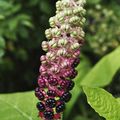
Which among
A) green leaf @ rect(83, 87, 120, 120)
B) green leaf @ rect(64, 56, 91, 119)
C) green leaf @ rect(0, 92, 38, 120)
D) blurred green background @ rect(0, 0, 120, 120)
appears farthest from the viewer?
blurred green background @ rect(0, 0, 120, 120)

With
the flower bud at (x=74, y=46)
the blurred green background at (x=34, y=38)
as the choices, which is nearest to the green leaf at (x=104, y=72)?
the blurred green background at (x=34, y=38)

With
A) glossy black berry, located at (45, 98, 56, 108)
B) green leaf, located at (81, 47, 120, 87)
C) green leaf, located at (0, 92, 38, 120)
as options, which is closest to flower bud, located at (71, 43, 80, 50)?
glossy black berry, located at (45, 98, 56, 108)

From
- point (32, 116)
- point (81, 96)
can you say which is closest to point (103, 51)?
point (81, 96)

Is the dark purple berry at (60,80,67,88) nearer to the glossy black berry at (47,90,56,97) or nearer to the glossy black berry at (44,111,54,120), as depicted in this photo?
the glossy black berry at (47,90,56,97)

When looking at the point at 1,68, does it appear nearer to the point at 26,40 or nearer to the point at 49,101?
the point at 26,40

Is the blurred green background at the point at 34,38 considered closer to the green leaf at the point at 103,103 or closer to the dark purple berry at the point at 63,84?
the green leaf at the point at 103,103

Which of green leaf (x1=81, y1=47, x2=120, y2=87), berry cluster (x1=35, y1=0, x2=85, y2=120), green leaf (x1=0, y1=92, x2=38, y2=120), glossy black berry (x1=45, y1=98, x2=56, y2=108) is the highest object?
berry cluster (x1=35, y1=0, x2=85, y2=120)

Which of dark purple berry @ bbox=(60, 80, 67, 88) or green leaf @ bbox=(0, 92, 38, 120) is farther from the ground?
dark purple berry @ bbox=(60, 80, 67, 88)

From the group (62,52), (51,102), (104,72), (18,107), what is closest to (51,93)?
(51,102)
